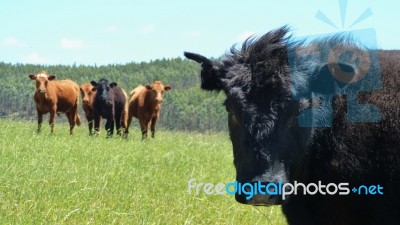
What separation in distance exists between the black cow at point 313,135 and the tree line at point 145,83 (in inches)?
3074

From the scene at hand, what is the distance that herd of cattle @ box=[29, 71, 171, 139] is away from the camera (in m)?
20.5

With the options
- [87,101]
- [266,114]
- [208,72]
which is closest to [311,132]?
[266,114]

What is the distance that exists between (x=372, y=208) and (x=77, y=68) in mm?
120239

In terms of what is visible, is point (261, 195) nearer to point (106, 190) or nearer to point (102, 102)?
point (106, 190)

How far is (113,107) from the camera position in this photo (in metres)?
21.4

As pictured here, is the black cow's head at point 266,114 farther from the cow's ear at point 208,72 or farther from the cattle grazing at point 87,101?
the cattle grazing at point 87,101

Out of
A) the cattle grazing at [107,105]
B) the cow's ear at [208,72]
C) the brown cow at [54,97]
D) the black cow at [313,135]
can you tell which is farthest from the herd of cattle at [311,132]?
the cattle grazing at [107,105]

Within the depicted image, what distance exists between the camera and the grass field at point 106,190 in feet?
17.9

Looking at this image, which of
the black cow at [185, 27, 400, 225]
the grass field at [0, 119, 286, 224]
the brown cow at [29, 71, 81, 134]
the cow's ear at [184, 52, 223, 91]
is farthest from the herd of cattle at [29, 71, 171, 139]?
the black cow at [185, 27, 400, 225]

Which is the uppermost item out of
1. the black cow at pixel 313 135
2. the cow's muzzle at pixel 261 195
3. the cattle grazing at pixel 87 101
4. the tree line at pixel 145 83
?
the black cow at pixel 313 135

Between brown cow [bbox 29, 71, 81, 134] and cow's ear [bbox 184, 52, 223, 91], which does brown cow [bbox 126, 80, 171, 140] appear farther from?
cow's ear [bbox 184, 52, 223, 91]

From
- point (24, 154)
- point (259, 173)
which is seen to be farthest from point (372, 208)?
point (24, 154)

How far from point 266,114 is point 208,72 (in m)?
0.91

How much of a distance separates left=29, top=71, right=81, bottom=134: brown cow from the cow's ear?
47.6ft
